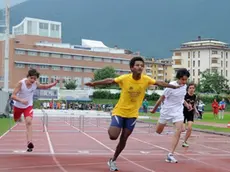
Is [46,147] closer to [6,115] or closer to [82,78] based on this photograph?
[6,115]

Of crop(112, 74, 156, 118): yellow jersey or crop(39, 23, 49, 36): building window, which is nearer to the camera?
crop(112, 74, 156, 118): yellow jersey

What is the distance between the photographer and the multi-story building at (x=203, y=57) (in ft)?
477

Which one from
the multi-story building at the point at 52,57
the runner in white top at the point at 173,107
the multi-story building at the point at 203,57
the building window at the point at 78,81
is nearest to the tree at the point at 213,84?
the multi-story building at the point at 52,57

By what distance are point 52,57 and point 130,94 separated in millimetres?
122252

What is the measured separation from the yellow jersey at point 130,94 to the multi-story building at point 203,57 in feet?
450

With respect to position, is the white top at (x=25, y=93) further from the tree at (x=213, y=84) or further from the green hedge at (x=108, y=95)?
the tree at (x=213, y=84)

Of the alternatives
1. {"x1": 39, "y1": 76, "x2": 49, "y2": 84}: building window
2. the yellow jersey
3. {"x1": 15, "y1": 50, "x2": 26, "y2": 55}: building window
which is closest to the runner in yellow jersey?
the yellow jersey

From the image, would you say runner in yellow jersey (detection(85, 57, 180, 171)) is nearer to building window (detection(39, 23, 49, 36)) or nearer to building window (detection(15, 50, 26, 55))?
building window (detection(15, 50, 26, 55))

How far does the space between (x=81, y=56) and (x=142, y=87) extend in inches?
5024

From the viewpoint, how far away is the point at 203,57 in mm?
146250

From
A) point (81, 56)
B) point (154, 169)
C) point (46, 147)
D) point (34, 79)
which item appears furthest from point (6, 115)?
point (81, 56)

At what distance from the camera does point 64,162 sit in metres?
10.3

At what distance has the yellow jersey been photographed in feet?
30.0

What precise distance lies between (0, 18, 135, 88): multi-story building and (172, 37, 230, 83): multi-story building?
51.6 ft
